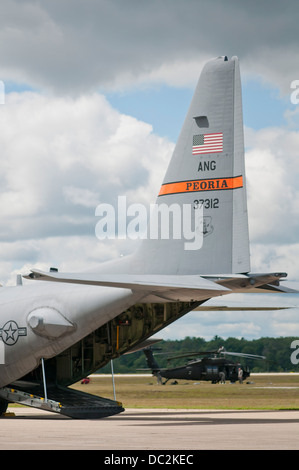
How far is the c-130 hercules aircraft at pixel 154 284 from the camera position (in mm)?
23094

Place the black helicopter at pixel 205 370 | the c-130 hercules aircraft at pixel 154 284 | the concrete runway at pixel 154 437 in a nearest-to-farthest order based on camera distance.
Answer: the concrete runway at pixel 154 437 → the c-130 hercules aircraft at pixel 154 284 → the black helicopter at pixel 205 370

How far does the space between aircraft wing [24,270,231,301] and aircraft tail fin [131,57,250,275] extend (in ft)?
2.41

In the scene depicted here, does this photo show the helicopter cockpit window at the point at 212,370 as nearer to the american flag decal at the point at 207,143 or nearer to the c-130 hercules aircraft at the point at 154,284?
the c-130 hercules aircraft at the point at 154,284

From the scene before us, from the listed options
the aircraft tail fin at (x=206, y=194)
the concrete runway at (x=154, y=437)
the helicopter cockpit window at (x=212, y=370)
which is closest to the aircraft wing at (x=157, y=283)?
the aircraft tail fin at (x=206, y=194)

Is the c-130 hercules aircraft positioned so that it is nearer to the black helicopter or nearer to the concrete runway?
the concrete runway

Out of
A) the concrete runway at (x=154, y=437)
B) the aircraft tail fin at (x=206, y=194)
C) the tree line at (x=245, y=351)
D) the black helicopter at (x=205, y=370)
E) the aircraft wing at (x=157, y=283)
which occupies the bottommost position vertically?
the tree line at (x=245, y=351)

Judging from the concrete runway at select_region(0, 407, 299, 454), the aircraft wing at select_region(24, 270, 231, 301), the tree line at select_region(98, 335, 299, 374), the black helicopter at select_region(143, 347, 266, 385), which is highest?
the aircraft wing at select_region(24, 270, 231, 301)

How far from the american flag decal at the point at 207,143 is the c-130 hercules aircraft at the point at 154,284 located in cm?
A: 3

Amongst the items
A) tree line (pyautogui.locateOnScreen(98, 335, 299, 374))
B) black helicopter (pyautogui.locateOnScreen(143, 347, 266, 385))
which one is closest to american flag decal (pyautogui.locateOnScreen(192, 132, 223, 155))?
black helicopter (pyautogui.locateOnScreen(143, 347, 266, 385))

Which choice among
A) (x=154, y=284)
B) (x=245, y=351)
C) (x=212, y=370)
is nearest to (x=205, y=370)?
(x=212, y=370)

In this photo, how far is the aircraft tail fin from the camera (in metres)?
23.4

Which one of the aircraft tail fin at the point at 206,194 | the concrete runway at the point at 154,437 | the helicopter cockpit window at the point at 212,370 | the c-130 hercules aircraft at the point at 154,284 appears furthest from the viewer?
the helicopter cockpit window at the point at 212,370

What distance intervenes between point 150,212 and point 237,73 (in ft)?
17.2
